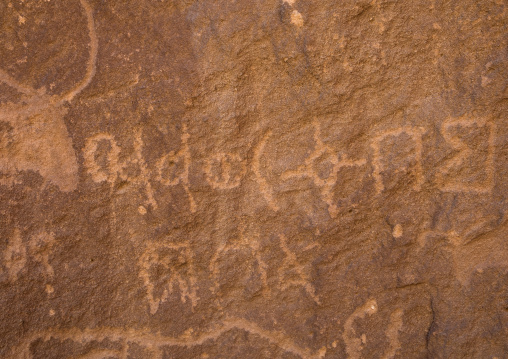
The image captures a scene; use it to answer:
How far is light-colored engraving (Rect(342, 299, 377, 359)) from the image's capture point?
5.54ft

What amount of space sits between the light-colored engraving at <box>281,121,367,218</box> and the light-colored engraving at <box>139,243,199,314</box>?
0.46m

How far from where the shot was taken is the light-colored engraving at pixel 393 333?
1688mm

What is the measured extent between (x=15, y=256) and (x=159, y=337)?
57 centimetres

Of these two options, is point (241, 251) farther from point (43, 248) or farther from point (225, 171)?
point (43, 248)

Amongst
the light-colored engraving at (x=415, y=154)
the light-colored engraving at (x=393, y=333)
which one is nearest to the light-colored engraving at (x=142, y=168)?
the light-colored engraving at (x=415, y=154)

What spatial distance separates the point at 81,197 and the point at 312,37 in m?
0.97

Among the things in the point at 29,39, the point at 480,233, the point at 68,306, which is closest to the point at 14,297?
the point at 68,306

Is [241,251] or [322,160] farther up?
[322,160]

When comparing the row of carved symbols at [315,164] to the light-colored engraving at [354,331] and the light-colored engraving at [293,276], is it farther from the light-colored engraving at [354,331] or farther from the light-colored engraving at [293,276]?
the light-colored engraving at [354,331]

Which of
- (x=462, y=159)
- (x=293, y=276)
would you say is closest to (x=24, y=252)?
(x=293, y=276)

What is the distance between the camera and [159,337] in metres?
1.67

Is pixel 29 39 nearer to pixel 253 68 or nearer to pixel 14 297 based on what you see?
pixel 253 68

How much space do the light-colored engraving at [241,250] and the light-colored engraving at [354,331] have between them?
36 cm

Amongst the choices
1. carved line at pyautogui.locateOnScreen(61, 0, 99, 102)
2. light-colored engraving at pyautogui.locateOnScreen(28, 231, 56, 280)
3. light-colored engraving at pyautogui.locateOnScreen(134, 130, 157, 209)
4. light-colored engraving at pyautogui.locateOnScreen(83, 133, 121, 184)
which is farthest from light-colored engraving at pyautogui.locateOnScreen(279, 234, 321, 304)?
carved line at pyautogui.locateOnScreen(61, 0, 99, 102)
